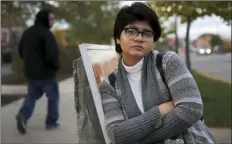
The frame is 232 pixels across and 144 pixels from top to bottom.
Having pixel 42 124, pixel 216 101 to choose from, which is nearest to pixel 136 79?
pixel 42 124

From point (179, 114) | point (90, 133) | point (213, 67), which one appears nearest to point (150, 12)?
point (179, 114)

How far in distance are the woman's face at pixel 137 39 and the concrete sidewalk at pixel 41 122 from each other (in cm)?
294

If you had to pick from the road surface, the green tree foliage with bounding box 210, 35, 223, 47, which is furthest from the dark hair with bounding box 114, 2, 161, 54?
the green tree foliage with bounding box 210, 35, 223, 47

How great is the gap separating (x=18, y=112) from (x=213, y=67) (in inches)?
111

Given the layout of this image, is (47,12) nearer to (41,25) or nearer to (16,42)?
(41,25)

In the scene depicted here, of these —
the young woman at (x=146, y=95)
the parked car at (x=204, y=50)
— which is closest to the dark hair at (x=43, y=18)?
the parked car at (x=204, y=50)

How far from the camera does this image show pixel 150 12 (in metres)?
2.05

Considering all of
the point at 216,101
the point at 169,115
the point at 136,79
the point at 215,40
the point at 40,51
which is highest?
the point at 136,79

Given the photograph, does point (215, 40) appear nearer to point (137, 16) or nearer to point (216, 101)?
point (216, 101)

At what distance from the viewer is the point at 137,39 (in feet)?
6.74

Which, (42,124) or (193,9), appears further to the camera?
(193,9)

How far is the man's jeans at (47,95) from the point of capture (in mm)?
5102

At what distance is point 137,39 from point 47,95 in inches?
130

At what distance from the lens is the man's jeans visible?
16.7 feet
